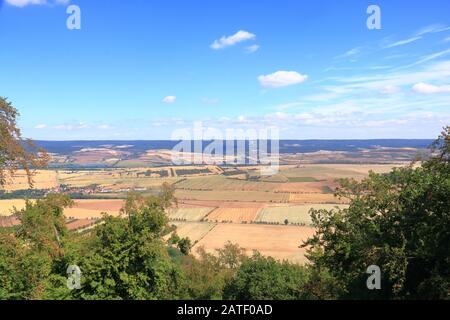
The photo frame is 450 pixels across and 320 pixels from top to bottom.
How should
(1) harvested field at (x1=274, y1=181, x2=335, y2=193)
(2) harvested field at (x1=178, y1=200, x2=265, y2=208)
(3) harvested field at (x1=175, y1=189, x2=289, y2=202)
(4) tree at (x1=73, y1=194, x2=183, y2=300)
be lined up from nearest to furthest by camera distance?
(4) tree at (x1=73, y1=194, x2=183, y2=300) < (2) harvested field at (x1=178, y1=200, x2=265, y2=208) < (3) harvested field at (x1=175, y1=189, x2=289, y2=202) < (1) harvested field at (x1=274, y1=181, x2=335, y2=193)

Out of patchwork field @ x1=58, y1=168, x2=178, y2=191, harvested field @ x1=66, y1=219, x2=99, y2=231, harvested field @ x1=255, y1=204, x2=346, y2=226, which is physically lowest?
harvested field @ x1=255, y1=204, x2=346, y2=226

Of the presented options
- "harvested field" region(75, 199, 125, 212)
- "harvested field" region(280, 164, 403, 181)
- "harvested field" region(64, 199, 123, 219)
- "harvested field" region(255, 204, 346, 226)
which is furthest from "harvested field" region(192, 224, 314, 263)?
"harvested field" region(280, 164, 403, 181)

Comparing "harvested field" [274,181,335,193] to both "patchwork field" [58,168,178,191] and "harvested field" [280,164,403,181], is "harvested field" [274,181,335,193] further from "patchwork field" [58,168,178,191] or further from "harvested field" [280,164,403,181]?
"patchwork field" [58,168,178,191]

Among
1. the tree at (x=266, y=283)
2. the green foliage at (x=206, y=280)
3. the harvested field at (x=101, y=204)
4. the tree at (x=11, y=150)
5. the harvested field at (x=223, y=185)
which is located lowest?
the harvested field at (x=101, y=204)

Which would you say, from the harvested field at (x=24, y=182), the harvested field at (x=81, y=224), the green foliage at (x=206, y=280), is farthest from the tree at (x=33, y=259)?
the harvested field at (x=81, y=224)

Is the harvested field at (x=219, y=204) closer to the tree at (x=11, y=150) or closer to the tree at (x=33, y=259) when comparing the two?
the tree at (x=33, y=259)

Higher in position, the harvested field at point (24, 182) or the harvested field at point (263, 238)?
the harvested field at point (24, 182)

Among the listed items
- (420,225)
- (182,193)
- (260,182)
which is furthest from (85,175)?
(420,225)
